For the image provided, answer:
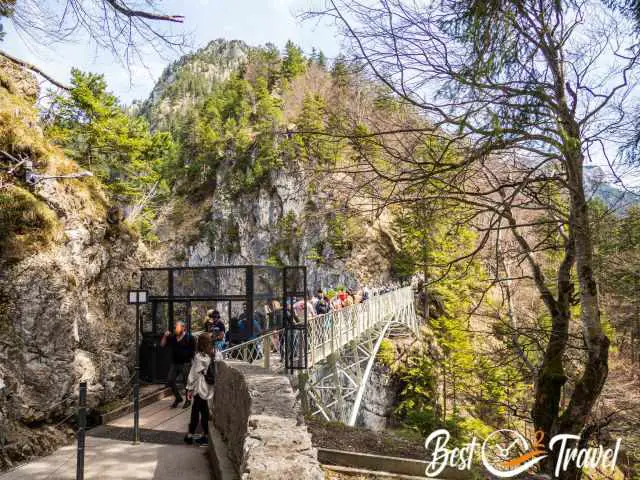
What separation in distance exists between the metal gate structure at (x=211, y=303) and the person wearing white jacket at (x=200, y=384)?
2.03 meters

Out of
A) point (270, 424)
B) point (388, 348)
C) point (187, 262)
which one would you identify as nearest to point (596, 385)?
point (270, 424)

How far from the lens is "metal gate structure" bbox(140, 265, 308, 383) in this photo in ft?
27.3

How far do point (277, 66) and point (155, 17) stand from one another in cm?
4153

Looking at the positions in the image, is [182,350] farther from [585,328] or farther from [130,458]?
[585,328]

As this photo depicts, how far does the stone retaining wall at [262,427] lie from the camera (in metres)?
2.45

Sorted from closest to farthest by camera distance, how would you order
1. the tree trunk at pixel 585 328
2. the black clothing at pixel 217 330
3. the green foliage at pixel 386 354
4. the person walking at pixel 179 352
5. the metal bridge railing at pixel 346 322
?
the tree trunk at pixel 585 328 → the person walking at pixel 179 352 → the black clothing at pixel 217 330 → the metal bridge railing at pixel 346 322 → the green foliage at pixel 386 354

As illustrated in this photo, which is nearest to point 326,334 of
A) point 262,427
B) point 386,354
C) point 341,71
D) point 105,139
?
point 262,427

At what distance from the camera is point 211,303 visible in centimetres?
965

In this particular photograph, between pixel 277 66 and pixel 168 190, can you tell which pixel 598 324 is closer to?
pixel 168 190

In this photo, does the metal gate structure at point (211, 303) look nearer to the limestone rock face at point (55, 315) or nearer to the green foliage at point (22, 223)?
the limestone rock face at point (55, 315)

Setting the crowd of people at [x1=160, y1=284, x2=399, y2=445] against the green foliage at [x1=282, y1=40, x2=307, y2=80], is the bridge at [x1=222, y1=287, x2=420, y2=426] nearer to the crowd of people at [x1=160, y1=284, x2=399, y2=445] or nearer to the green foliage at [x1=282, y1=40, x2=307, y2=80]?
the crowd of people at [x1=160, y1=284, x2=399, y2=445]

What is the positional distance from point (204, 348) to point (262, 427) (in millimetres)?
2569

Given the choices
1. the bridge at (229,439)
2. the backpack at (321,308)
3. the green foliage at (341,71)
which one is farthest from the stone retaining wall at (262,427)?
the backpack at (321,308)

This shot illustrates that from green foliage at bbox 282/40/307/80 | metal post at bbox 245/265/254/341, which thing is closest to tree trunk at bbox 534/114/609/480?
metal post at bbox 245/265/254/341
